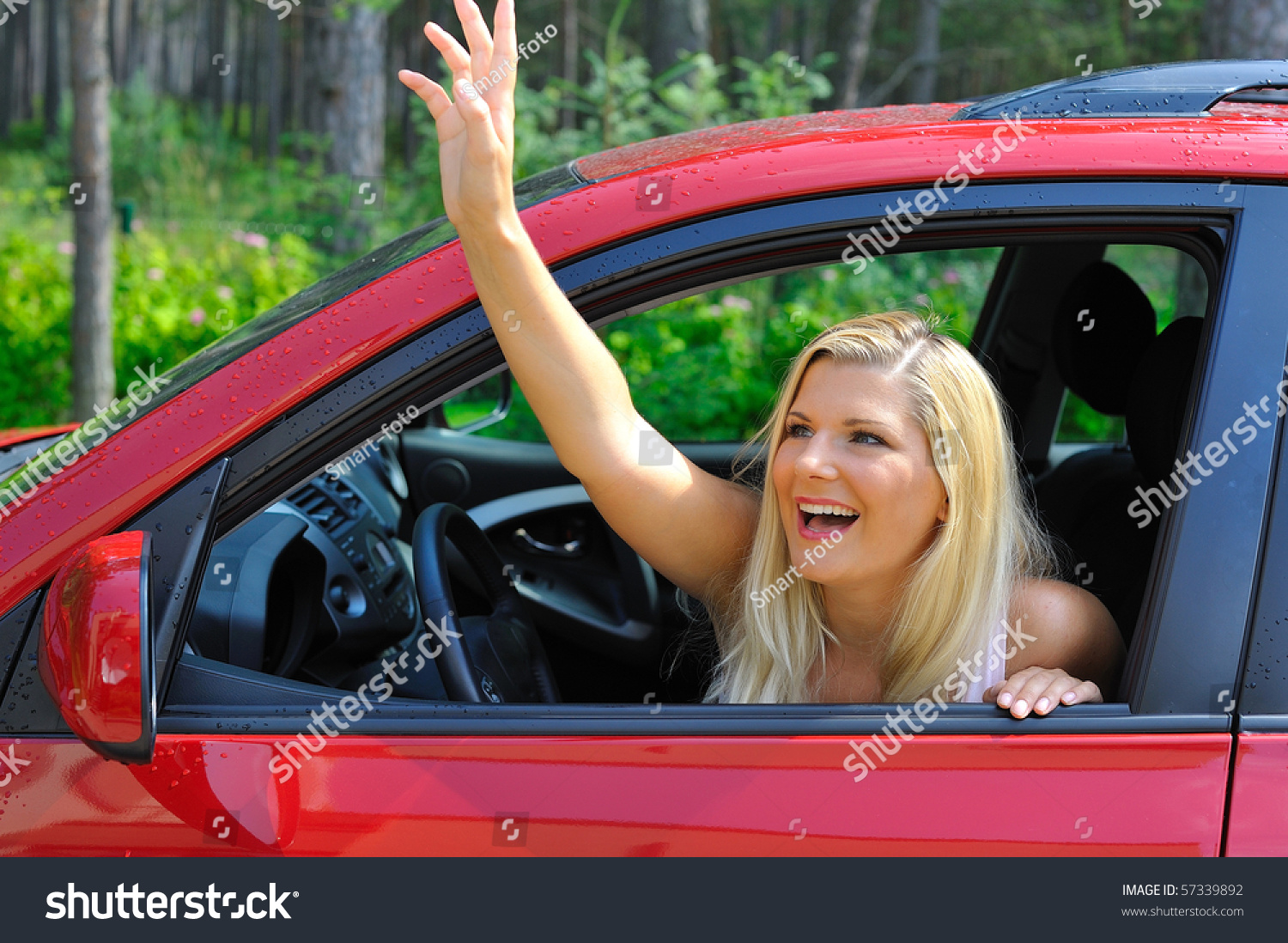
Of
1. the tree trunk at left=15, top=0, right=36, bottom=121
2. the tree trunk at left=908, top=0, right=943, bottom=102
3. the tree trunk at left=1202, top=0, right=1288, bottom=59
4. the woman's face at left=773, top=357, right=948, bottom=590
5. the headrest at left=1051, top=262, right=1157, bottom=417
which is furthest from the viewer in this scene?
the tree trunk at left=15, top=0, right=36, bottom=121

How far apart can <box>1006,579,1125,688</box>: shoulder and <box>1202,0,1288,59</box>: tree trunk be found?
4215mm

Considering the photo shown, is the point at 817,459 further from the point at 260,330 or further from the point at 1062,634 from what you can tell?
the point at 260,330

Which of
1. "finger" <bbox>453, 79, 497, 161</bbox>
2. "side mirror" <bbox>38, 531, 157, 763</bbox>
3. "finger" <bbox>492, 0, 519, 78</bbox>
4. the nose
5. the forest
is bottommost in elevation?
"side mirror" <bbox>38, 531, 157, 763</bbox>

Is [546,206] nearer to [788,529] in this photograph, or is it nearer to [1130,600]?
[788,529]

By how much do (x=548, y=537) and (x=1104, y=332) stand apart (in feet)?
4.29

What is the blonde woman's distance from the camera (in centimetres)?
135

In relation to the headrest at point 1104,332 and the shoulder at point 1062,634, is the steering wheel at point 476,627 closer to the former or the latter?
the shoulder at point 1062,634

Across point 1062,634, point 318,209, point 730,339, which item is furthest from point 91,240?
point 1062,634

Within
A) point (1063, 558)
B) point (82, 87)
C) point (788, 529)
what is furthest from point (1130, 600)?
point (82, 87)

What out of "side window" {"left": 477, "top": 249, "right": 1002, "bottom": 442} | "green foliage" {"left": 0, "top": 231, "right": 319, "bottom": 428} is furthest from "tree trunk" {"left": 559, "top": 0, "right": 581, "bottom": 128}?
"side window" {"left": 477, "top": 249, "right": 1002, "bottom": 442}

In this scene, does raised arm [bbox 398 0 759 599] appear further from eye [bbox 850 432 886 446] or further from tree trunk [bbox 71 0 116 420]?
tree trunk [bbox 71 0 116 420]

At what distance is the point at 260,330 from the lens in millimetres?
1552

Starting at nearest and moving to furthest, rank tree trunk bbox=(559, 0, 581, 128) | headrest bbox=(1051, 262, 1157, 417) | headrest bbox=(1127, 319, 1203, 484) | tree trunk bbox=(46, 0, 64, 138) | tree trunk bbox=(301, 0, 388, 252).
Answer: headrest bbox=(1127, 319, 1203, 484) → headrest bbox=(1051, 262, 1157, 417) → tree trunk bbox=(301, 0, 388, 252) → tree trunk bbox=(559, 0, 581, 128) → tree trunk bbox=(46, 0, 64, 138)

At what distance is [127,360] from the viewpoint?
607cm
